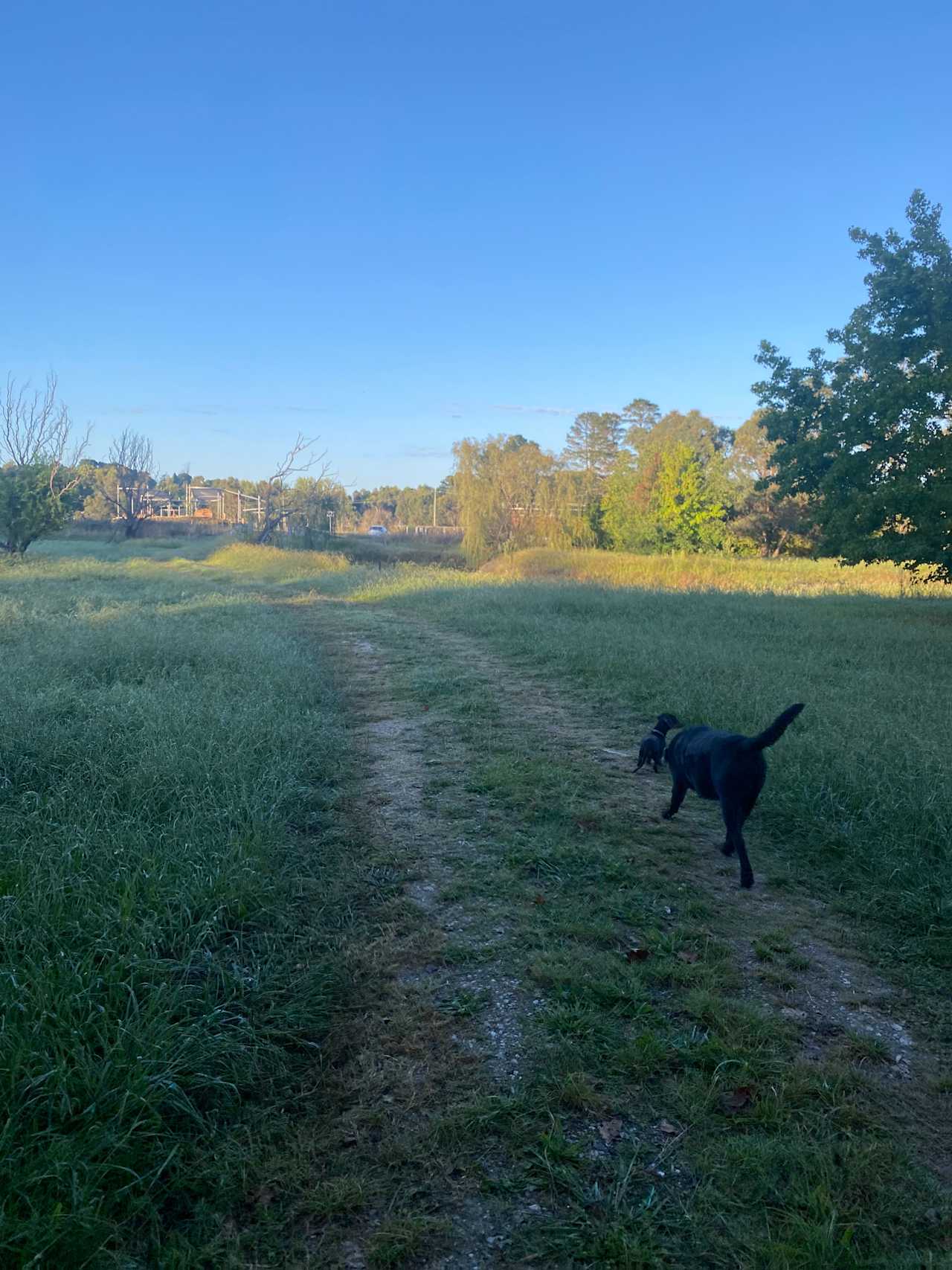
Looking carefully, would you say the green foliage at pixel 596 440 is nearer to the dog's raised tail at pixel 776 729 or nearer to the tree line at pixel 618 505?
the tree line at pixel 618 505

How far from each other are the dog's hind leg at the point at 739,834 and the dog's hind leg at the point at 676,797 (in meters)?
0.55

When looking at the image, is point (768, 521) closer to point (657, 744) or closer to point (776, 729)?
point (657, 744)

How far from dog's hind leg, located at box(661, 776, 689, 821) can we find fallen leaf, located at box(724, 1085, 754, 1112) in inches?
91.9

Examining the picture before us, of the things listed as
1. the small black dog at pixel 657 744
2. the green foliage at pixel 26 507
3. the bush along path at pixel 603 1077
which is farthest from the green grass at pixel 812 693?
the green foliage at pixel 26 507

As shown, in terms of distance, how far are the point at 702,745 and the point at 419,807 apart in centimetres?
188

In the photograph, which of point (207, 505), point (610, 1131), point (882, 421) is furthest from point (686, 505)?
point (207, 505)

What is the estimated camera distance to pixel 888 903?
153 inches

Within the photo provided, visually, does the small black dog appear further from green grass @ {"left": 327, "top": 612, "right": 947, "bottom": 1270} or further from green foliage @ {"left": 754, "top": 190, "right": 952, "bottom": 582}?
green foliage @ {"left": 754, "top": 190, "right": 952, "bottom": 582}

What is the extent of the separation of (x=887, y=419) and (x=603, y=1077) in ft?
39.6

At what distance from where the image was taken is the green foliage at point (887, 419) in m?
11.7

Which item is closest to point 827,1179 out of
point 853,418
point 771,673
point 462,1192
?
point 462,1192

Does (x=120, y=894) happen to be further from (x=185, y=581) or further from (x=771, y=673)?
(x=185, y=581)

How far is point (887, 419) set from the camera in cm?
1202

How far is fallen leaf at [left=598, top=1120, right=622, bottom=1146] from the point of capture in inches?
93.4
